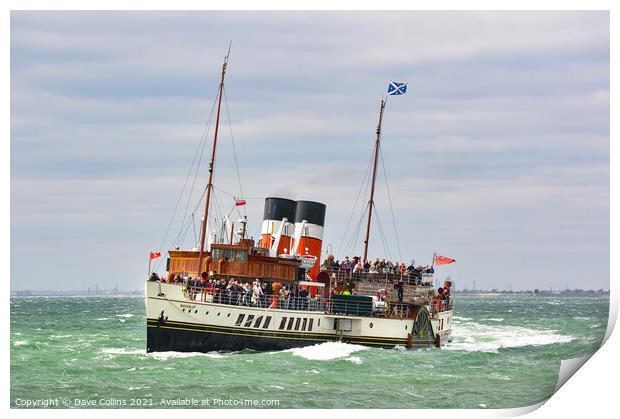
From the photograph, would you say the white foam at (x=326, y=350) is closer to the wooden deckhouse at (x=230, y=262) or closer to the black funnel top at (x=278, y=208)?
the wooden deckhouse at (x=230, y=262)

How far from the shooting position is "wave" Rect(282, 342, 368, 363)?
44.2m

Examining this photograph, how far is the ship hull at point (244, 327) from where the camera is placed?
4297 cm

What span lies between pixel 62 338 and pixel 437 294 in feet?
60.9

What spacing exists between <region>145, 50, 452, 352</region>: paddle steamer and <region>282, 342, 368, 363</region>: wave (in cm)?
32

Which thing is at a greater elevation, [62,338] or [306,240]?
[306,240]

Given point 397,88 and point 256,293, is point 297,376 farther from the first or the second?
point 397,88

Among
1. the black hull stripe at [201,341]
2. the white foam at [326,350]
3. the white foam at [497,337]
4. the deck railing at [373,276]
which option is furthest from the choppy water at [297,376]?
the white foam at [497,337]

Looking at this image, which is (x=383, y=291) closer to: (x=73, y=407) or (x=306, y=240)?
(x=306, y=240)

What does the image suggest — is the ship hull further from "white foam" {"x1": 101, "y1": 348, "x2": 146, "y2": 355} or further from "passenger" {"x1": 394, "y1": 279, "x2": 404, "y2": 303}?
"white foam" {"x1": 101, "y1": 348, "x2": 146, "y2": 355}

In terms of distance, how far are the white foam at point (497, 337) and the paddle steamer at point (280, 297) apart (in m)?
3.23

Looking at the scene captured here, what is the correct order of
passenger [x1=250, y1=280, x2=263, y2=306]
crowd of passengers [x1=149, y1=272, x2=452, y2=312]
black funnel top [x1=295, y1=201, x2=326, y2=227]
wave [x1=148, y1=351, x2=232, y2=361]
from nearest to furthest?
wave [x1=148, y1=351, x2=232, y2=361]
crowd of passengers [x1=149, y1=272, x2=452, y2=312]
passenger [x1=250, y1=280, x2=263, y2=306]
black funnel top [x1=295, y1=201, x2=326, y2=227]

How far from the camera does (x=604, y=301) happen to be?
109ft

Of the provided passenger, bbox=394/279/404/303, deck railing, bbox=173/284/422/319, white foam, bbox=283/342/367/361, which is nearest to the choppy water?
white foam, bbox=283/342/367/361

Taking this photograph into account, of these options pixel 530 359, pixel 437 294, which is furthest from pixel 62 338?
pixel 530 359
